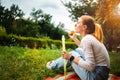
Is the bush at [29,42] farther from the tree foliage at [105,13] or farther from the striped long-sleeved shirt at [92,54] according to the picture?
the striped long-sleeved shirt at [92,54]

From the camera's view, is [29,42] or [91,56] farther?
[29,42]

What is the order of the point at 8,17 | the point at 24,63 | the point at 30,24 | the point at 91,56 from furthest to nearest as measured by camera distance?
the point at 30,24, the point at 8,17, the point at 24,63, the point at 91,56

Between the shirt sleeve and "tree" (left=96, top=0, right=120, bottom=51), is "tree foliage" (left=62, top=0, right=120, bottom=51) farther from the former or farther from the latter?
the shirt sleeve

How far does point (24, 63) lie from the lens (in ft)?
9.98

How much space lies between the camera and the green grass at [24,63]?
114 inches

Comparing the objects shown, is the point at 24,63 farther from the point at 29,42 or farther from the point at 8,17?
the point at 8,17

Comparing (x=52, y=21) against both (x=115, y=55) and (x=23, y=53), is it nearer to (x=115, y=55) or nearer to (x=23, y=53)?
(x=23, y=53)

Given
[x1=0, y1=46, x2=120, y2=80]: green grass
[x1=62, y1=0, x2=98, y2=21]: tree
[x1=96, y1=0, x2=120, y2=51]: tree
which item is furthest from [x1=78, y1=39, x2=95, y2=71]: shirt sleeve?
[x1=96, y1=0, x2=120, y2=51]: tree

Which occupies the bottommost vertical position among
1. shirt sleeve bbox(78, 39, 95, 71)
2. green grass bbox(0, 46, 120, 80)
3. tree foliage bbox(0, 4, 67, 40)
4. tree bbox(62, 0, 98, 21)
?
green grass bbox(0, 46, 120, 80)

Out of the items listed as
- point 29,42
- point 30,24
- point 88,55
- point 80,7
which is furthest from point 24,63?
point 80,7

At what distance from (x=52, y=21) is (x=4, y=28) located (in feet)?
1.94

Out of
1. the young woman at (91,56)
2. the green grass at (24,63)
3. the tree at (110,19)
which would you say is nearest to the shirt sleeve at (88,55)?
the young woman at (91,56)

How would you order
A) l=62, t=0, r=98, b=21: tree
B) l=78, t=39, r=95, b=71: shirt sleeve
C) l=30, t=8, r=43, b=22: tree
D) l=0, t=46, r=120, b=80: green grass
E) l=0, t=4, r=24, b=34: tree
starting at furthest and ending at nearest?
l=62, t=0, r=98, b=21: tree, l=30, t=8, r=43, b=22: tree, l=0, t=4, r=24, b=34: tree, l=0, t=46, r=120, b=80: green grass, l=78, t=39, r=95, b=71: shirt sleeve

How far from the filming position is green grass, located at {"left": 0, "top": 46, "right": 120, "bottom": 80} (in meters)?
2.89
